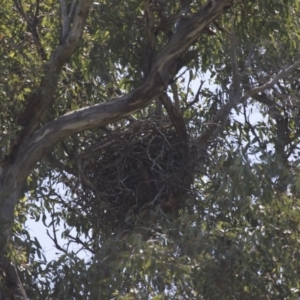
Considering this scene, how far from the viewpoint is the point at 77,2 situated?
8000 millimetres

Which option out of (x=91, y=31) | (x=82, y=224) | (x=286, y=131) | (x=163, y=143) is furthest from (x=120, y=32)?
(x=286, y=131)

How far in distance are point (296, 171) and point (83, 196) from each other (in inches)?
95.4

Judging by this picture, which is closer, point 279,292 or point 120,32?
point 279,292

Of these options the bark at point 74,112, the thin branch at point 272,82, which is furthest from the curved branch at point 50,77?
the thin branch at point 272,82

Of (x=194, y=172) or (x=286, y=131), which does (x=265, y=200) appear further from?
(x=286, y=131)

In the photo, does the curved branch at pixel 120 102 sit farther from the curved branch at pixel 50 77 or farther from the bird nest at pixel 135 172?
the bird nest at pixel 135 172

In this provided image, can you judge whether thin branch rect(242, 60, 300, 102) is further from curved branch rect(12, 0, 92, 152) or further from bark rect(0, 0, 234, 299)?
curved branch rect(12, 0, 92, 152)

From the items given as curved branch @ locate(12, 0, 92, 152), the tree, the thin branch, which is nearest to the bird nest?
the tree

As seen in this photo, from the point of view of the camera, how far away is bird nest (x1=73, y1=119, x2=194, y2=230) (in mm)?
8297

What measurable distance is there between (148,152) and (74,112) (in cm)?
101

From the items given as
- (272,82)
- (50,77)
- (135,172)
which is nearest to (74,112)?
(50,77)

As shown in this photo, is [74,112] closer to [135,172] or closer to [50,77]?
[50,77]

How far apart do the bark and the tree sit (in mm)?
11

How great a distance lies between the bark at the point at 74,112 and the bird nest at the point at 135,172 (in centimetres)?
82
